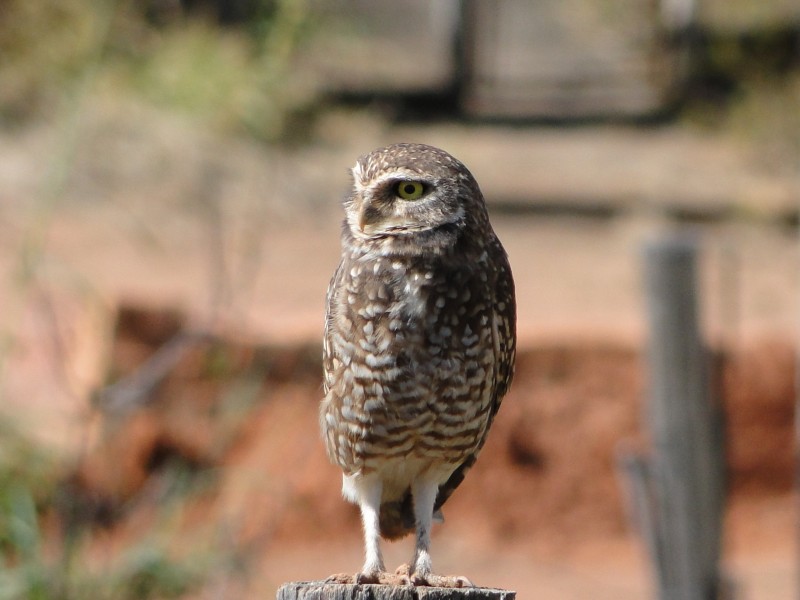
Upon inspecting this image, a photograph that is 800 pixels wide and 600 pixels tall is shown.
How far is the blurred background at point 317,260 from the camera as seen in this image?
5.95 metres

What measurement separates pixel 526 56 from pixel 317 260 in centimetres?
576

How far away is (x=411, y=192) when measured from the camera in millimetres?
3361

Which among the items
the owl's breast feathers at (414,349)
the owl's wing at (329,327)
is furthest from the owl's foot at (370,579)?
the owl's wing at (329,327)


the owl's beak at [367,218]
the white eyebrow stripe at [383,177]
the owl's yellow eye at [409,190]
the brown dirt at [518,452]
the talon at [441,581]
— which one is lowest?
the brown dirt at [518,452]

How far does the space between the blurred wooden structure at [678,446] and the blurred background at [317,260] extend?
0.57 meters

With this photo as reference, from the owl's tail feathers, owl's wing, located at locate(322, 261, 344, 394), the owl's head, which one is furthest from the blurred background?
the owl's head

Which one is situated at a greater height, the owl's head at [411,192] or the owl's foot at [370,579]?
the owl's head at [411,192]

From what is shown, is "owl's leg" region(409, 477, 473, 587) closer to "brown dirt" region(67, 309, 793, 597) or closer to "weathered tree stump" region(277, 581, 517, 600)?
"weathered tree stump" region(277, 581, 517, 600)

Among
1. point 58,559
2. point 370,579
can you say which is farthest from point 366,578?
point 58,559

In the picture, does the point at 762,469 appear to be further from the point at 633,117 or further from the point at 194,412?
the point at 633,117

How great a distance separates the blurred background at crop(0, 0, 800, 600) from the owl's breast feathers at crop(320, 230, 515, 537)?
6.25 feet

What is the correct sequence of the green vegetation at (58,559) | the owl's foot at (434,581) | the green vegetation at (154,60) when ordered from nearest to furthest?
the owl's foot at (434,581) < the green vegetation at (58,559) < the green vegetation at (154,60)

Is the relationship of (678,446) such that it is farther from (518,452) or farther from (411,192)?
(518,452)

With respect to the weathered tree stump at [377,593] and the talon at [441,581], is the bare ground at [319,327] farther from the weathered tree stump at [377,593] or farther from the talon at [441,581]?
the weathered tree stump at [377,593]
